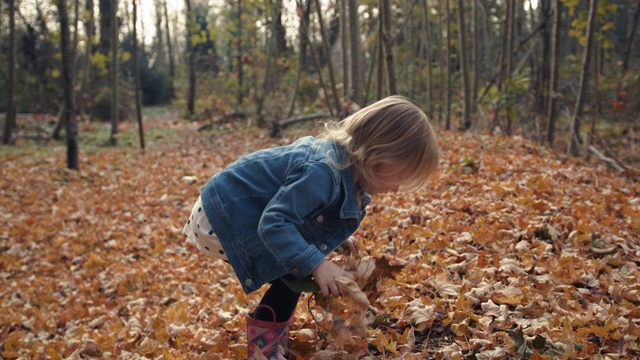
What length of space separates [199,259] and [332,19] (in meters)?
14.7

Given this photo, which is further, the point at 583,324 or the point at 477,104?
the point at 477,104

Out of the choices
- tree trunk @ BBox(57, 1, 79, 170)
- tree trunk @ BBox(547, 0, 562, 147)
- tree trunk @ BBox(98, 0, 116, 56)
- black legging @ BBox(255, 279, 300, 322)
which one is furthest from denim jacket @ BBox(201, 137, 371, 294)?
tree trunk @ BBox(98, 0, 116, 56)

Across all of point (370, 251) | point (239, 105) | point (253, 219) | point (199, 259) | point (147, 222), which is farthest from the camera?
point (239, 105)

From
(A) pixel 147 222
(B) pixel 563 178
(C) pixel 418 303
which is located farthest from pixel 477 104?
(C) pixel 418 303

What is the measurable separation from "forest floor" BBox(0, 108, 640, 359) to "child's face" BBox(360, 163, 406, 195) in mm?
311

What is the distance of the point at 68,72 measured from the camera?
29.0ft

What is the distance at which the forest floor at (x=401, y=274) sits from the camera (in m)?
2.29

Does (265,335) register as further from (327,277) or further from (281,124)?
(281,124)

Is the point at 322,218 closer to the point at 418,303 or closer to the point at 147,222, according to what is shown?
the point at 418,303

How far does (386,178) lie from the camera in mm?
2027

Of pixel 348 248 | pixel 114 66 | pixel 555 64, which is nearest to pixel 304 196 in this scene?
pixel 348 248

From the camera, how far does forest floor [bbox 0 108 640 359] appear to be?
229cm

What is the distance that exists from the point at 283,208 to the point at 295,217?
54 millimetres

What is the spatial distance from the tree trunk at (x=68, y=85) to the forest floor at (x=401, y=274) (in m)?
1.31
